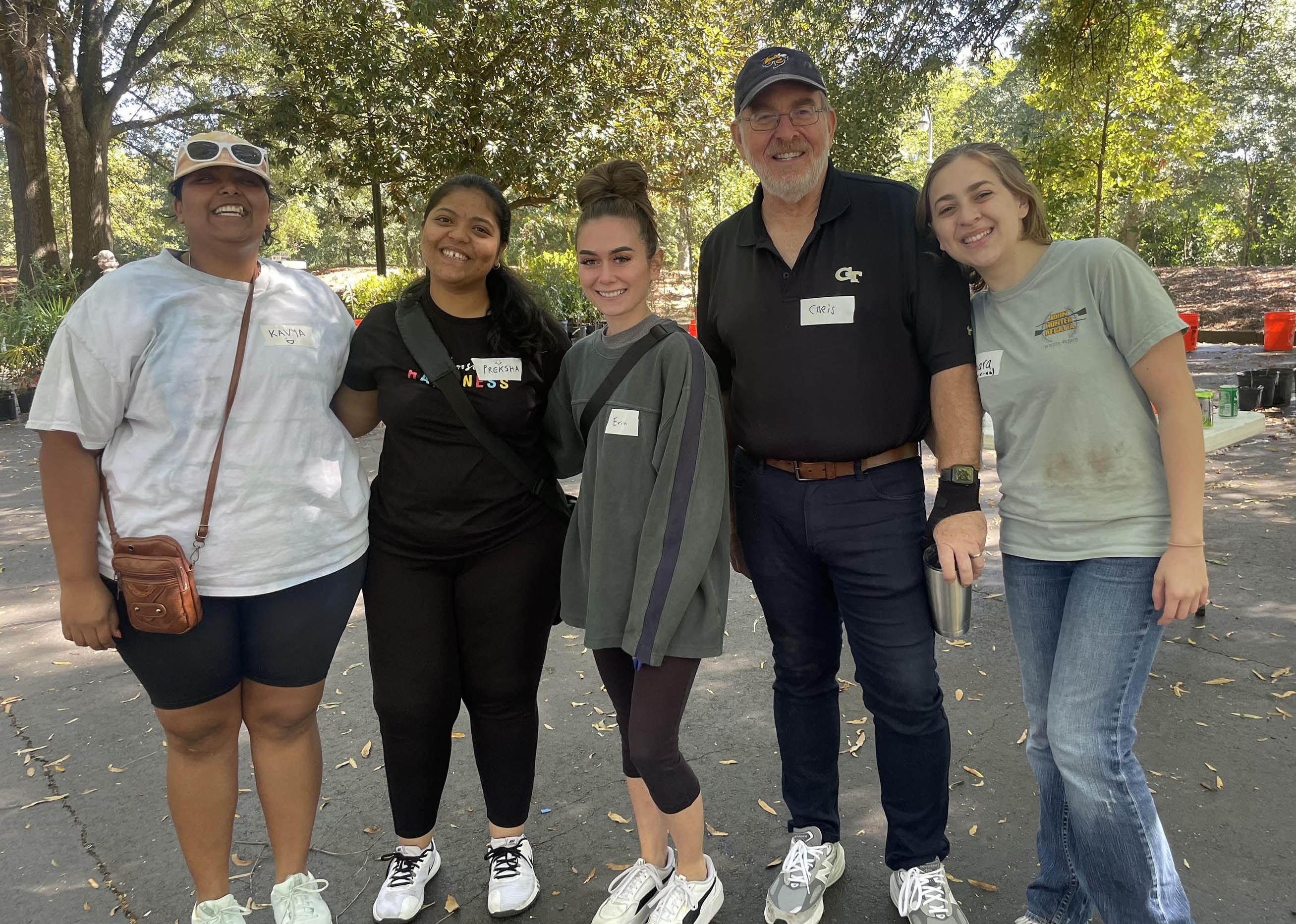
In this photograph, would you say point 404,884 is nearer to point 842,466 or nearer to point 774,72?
point 842,466

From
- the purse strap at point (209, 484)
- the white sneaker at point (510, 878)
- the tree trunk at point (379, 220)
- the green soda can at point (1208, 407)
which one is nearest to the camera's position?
the purse strap at point (209, 484)

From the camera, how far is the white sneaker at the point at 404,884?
2.66 m

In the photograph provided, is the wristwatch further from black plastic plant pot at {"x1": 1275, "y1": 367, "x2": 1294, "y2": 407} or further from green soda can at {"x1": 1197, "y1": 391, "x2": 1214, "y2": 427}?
black plastic plant pot at {"x1": 1275, "y1": 367, "x2": 1294, "y2": 407}

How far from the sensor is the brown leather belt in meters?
2.43

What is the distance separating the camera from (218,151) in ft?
7.46

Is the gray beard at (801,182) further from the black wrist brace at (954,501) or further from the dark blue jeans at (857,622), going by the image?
the black wrist brace at (954,501)

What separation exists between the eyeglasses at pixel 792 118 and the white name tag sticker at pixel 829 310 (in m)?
0.50

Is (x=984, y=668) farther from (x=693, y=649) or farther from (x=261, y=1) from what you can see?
(x=261, y=1)

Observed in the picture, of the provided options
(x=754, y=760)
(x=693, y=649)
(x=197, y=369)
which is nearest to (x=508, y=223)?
(x=197, y=369)

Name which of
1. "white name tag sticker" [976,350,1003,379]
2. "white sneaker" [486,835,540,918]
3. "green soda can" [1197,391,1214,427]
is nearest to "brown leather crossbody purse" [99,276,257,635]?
"white sneaker" [486,835,540,918]

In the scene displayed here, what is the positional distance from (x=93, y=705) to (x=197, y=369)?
275 cm

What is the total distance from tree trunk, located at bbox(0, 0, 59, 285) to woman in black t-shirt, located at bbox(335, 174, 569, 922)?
16397mm

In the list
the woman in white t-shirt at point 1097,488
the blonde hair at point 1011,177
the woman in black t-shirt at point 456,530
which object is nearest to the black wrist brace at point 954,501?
the woman in white t-shirt at point 1097,488

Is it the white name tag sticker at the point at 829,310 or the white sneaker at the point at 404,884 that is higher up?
the white name tag sticker at the point at 829,310
